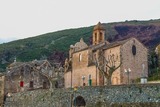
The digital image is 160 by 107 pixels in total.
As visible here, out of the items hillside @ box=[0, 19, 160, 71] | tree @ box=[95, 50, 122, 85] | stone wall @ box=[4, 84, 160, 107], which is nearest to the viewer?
stone wall @ box=[4, 84, 160, 107]

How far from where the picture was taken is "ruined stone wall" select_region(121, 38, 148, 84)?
7769cm

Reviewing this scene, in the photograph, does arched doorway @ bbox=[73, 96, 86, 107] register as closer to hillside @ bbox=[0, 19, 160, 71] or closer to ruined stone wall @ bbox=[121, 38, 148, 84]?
ruined stone wall @ bbox=[121, 38, 148, 84]

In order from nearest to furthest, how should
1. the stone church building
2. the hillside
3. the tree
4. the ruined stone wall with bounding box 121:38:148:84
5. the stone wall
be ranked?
the stone wall < the stone church building < the ruined stone wall with bounding box 121:38:148:84 < the tree < the hillside

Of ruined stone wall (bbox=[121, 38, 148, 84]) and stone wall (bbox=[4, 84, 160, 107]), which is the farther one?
ruined stone wall (bbox=[121, 38, 148, 84])

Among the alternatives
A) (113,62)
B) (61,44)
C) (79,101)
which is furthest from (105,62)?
(61,44)

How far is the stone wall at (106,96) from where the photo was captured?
5216 cm

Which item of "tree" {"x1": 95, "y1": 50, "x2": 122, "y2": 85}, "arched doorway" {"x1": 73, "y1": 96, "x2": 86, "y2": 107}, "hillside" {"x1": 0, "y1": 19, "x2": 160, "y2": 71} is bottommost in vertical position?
"arched doorway" {"x1": 73, "y1": 96, "x2": 86, "y2": 107}

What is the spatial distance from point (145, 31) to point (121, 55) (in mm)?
99782

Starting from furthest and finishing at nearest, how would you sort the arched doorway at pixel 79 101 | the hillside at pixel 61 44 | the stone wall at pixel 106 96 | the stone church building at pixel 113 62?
the hillside at pixel 61 44
the stone church building at pixel 113 62
the arched doorway at pixel 79 101
the stone wall at pixel 106 96

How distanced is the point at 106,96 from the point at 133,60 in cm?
2394

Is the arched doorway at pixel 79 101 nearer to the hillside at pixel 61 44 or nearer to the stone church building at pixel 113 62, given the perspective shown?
the stone church building at pixel 113 62

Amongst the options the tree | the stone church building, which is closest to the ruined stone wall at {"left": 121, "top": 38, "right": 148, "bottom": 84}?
the stone church building

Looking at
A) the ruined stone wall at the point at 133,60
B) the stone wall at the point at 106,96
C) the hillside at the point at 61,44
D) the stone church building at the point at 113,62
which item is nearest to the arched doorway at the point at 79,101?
the stone wall at the point at 106,96

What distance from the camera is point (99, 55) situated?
84062 millimetres
